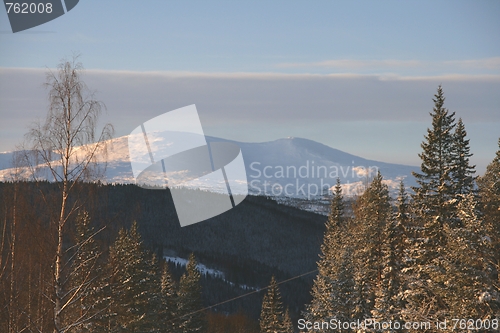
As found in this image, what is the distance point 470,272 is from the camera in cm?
1855

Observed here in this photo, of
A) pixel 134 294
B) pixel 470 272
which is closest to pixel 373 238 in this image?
pixel 470 272

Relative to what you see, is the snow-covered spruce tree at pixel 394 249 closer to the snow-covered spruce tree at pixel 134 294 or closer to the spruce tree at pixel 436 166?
the spruce tree at pixel 436 166

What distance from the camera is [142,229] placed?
481 ft

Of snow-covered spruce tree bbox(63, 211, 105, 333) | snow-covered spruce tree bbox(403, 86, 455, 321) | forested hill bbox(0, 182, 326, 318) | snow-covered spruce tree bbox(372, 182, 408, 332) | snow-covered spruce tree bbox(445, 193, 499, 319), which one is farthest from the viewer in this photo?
forested hill bbox(0, 182, 326, 318)

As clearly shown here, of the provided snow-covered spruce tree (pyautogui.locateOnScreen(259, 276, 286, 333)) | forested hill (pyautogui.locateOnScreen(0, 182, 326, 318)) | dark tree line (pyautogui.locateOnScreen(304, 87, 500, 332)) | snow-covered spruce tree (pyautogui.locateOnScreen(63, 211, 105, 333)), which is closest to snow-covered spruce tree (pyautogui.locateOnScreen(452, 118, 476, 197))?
dark tree line (pyautogui.locateOnScreen(304, 87, 500, 332))

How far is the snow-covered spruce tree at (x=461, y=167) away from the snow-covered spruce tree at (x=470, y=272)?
4619mm

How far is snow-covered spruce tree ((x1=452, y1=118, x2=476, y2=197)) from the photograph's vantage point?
24.0 metres

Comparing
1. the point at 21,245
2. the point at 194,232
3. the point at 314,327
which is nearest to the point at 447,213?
the point at 314,327

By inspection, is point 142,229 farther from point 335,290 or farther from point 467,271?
point 467,271

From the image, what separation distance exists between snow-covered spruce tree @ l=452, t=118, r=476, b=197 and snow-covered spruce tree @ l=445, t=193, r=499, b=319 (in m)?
4.62

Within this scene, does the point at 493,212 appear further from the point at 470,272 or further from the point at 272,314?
the point at 272,314

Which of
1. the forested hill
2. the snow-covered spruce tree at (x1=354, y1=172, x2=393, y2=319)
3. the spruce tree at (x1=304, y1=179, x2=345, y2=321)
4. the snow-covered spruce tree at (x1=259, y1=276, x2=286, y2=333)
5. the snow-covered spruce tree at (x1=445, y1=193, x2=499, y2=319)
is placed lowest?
the forested hill

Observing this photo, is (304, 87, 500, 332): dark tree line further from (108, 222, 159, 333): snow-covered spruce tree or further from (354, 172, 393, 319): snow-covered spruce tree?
(108, 222, 159, 333): snow-covered spruce tree

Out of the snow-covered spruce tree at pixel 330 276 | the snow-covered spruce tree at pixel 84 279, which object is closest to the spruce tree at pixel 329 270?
the snow-covered spruce tree at pixel 330 276
